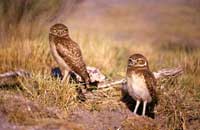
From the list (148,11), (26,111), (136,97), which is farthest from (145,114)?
(148,11)

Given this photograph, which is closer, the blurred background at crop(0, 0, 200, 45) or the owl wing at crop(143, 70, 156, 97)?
the owl wing at crop(143, 70, 156, 97)

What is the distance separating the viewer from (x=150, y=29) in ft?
84.9

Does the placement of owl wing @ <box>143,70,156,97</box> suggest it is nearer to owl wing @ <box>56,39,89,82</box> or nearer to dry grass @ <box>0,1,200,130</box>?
dry grass @ <box>0,1,200,130</box>

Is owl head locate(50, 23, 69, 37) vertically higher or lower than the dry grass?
higher

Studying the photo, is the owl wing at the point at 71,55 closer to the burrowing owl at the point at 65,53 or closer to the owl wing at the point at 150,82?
the burrowing owl at the point at 65,53

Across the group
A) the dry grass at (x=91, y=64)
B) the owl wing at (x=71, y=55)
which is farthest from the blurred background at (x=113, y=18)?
the owl wing at (x=71, y=55)

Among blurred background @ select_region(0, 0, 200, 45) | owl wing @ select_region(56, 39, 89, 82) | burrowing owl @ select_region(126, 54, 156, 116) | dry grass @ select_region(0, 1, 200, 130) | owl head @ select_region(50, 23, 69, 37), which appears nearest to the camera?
burrowing owl @ select_region(126, 54, 156, 116)

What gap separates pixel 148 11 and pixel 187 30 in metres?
4.09

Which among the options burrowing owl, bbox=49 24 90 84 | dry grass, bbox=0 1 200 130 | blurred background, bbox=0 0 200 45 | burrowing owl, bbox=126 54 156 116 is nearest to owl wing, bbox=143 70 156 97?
burrowing owl, bbox=126 54 156 116

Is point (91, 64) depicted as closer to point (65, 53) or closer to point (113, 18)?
point (65, 53)

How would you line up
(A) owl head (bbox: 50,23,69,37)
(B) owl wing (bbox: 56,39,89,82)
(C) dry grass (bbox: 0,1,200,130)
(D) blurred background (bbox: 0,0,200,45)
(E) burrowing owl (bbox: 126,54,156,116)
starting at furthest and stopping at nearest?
1. (D) blurred background (bbox: 0,0,200,45)
2. (A) owl head (bbox: 50,23,69,37)
3. (B) owl wing (bbox: 56,39,89,82)
4. (C) dry grass (bbox: 0,1,200,130)
5. (E) burrowing owl (bbox: 126,54,156,116)

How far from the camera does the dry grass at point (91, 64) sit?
10.9m

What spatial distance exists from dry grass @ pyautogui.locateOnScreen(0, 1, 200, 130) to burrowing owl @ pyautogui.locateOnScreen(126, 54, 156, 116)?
710 mm

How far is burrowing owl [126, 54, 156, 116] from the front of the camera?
10.7 metres
